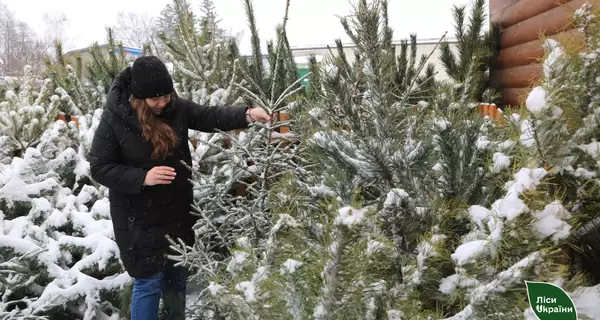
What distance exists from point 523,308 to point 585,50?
0.79m

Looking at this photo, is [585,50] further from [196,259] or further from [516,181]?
[196,259]

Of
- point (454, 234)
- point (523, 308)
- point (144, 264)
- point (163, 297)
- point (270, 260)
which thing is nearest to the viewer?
point (523, 308)

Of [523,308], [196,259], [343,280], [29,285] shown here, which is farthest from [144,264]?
[523,308]

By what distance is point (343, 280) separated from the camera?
978 millimetres

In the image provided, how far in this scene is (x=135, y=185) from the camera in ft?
7.59

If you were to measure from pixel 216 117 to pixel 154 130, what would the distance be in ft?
1.36

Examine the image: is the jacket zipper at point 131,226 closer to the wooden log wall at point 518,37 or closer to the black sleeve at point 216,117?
the black sleeve at point 216,117

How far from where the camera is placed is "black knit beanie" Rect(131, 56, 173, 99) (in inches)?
92.4

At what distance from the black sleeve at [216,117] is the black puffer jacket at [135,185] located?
11 centimetres

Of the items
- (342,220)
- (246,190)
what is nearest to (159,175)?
(246,190)
